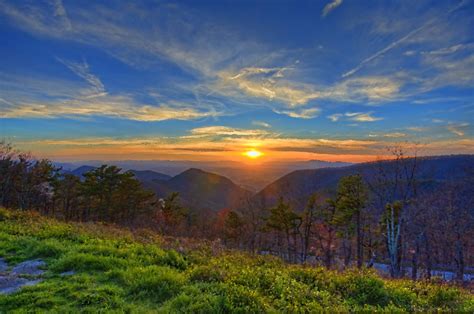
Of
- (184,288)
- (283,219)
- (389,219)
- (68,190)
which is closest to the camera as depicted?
(184,288)

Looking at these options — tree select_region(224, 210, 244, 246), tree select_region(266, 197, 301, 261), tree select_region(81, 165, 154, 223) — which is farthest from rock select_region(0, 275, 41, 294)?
tree select_region(224, 210, 244, 246)

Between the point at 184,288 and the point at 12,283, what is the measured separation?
427 cm

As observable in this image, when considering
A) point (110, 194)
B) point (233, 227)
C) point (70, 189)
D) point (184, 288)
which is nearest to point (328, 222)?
point (233, 227)

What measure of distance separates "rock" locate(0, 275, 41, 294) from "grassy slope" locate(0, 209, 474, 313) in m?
0.43

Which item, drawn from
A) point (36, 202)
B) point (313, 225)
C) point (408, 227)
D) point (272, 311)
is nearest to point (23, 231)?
point (272, 311)

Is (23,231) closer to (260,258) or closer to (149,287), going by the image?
(149,287)

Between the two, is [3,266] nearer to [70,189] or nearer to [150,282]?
[150,282]

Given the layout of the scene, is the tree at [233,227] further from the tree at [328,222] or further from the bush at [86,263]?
the bush at [86,263]

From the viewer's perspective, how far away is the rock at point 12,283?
6.91 m

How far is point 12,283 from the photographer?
290 inches

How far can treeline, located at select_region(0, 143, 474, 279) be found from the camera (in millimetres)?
30844

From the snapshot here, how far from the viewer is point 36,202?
5059 cm

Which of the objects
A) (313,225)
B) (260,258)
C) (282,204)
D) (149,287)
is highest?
(149,287)

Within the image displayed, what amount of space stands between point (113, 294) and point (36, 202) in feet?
177
